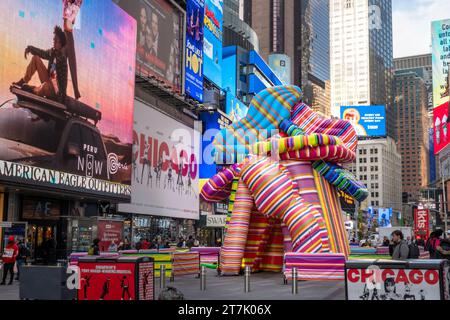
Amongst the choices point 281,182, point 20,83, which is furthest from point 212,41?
point 281,182

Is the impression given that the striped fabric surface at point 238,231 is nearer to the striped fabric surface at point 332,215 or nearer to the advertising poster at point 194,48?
the striped fabric surface at point 332,215

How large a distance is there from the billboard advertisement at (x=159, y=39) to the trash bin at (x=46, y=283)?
→ 3237cm

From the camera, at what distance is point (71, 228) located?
30953mm

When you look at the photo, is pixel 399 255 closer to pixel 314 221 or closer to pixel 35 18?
pixel 314 221

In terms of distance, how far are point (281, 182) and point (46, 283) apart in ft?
26.4

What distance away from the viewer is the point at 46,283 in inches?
515

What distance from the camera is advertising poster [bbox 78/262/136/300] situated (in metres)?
11.8

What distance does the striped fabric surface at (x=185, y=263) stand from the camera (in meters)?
20.7

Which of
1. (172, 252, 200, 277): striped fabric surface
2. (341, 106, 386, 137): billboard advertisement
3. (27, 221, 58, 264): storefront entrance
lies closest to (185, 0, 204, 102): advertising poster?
(27, 221, 58, 264): storefront entrance

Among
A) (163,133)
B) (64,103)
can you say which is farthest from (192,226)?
(64,103)

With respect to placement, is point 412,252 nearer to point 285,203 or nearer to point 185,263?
point 285,203

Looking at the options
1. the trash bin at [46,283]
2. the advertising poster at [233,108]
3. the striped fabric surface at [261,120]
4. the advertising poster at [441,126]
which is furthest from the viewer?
the advertising poster at [233,108]

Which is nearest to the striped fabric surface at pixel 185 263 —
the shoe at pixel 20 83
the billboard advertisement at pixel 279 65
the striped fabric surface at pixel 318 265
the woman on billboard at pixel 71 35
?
the striped fabric surface at pixel 318 265
